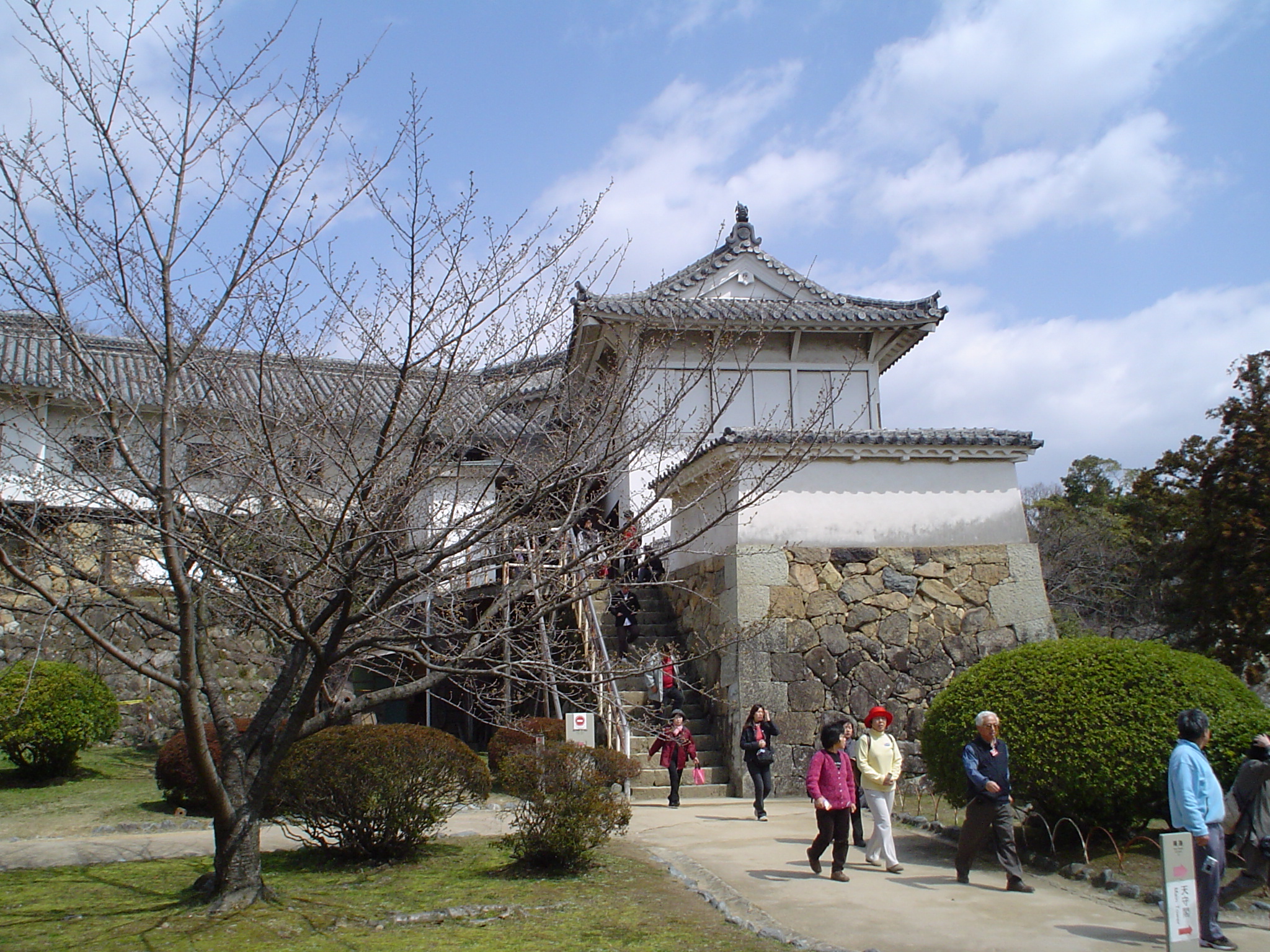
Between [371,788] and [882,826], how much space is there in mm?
4276

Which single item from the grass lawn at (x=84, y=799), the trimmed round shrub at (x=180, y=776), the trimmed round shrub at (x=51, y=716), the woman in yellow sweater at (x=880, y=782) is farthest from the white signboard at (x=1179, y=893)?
the trimmed round shrub at (x=51, y=716)

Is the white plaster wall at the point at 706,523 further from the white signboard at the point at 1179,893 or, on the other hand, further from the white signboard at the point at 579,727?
the white signboard at the point at 1179,893

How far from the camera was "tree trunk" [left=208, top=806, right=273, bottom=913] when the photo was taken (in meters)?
5.85

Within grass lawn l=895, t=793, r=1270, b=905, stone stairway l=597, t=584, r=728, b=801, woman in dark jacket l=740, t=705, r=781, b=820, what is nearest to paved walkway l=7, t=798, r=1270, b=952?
woman in dark jacket l=740, t=705, r=781, b=820

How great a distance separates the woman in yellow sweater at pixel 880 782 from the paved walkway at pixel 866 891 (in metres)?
0.18

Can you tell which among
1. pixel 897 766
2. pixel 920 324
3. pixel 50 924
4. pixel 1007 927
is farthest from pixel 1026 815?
pixel 920 324

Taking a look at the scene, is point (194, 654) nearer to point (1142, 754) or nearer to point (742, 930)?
point (742, 930)

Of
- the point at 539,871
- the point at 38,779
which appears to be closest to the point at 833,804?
the point at 539,871

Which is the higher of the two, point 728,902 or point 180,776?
point 180,776

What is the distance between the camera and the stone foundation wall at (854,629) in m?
12.4

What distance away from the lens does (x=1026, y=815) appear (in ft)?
26.7

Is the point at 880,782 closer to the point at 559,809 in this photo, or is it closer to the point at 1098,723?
the point at 1098,723

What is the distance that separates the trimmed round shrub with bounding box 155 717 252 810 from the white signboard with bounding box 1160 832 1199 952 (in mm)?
9176

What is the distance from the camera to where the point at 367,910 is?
6246 mm
